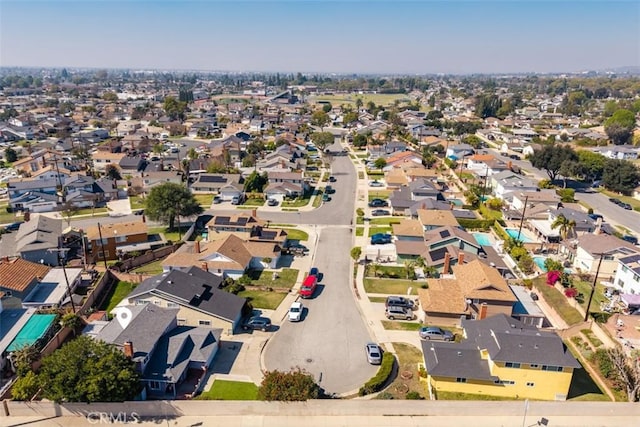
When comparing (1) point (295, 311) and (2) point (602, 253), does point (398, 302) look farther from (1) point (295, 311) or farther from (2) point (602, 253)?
(2) point (602, 253)

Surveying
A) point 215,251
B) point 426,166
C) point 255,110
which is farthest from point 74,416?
point 255,110

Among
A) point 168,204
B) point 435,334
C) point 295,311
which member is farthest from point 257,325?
point 168,204

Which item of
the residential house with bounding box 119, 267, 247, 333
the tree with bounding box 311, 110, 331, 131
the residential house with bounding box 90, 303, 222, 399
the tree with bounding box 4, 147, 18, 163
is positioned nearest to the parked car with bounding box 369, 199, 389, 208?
the residential house with bounding box 119, 267, 247, 333

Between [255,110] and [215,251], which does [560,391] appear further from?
[255,110]

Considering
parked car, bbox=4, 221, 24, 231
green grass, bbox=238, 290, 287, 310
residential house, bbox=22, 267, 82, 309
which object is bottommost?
green grass, bbox=238, 290, 287, 310

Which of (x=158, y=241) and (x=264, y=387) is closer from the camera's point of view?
(x=264, y=387)

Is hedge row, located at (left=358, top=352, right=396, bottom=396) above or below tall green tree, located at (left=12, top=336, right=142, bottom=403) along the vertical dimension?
below

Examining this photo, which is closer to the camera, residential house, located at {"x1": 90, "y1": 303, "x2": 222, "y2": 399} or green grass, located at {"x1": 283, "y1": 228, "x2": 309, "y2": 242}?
residential house, located at {"x1": 90, "y1": 303, "x2": 222, "y2": 399}

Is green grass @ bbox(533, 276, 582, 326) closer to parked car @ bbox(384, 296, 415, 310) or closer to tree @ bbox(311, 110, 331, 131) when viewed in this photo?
parked car @ bbox(384, 296, 415, 310)
